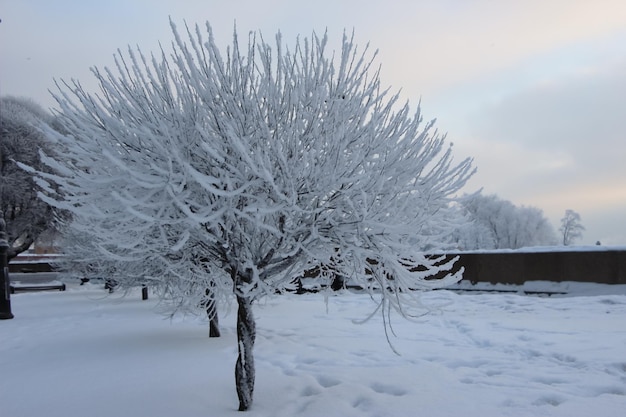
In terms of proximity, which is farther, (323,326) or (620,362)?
(323,326)

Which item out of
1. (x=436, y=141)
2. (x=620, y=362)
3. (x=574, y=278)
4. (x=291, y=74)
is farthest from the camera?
(x=574, y=278)

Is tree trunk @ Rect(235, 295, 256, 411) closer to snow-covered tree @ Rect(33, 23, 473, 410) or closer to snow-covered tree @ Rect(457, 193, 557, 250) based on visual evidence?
snow-covered tree @ Rect(33, 23, 473, 410)

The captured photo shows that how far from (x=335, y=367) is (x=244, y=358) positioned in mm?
1994

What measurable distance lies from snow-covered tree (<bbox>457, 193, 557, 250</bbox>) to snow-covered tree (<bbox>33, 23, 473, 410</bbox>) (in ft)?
161

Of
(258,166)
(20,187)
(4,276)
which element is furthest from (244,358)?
(20,187)

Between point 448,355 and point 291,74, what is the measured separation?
464cm

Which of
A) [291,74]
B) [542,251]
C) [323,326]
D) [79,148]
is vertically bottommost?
[323,326]

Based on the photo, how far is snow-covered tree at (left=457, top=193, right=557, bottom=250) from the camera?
169 ft

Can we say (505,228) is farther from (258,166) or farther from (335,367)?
(258,166)

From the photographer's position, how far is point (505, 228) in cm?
5288

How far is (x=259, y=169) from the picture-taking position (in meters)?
3.62

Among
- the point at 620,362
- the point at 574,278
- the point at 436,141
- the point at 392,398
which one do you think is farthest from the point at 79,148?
the point at 574,278

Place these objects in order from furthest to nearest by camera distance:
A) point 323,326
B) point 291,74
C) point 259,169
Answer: point 323,326, point 291,74, point 259,169

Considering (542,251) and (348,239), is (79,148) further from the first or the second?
(542,251)
